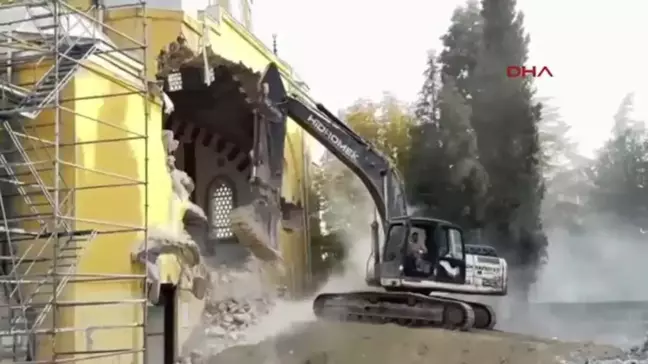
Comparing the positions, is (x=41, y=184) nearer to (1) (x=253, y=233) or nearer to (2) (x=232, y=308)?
(2) (x=232, y=308)

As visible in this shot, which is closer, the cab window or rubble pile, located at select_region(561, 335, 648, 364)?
rubble pile, located at select_region(561, 335, 648, 364)

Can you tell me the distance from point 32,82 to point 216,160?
13.0 m

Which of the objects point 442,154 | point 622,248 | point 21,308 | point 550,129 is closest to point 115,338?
point 21,308

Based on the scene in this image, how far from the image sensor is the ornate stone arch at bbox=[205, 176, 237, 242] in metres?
25.0

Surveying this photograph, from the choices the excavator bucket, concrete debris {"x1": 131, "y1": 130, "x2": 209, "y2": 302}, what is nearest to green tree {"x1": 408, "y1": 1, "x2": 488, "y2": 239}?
the excavator bucket

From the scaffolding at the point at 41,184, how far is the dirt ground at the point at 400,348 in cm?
335

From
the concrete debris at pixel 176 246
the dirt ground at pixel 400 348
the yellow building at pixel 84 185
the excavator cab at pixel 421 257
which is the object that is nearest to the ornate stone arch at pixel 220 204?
the concrete debris at pixel 176 246

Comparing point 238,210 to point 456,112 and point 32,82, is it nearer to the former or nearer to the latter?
point 32,82

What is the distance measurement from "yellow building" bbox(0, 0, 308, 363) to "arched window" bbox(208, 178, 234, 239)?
8373mm

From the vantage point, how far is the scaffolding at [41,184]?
11.4m

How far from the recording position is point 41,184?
1129 cm

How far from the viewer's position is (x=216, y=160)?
83.3 ft

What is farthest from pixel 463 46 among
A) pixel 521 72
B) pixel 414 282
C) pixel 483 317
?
pixel 414 282

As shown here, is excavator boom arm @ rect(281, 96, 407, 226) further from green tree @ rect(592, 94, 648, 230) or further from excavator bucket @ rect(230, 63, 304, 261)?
green tree @ rect(592, 94, 648, 230)
